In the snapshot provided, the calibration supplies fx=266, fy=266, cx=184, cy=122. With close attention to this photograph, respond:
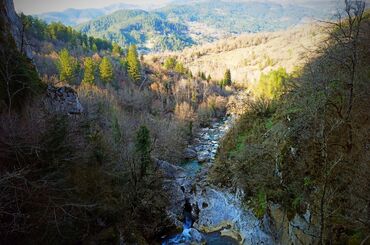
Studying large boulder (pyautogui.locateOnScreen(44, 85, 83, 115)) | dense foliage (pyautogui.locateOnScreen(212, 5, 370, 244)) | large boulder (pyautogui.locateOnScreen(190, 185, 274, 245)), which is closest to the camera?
dense foliage (pyautogui.locateOnScreen(212, 5, 370, 244))

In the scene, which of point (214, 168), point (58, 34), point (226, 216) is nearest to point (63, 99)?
point (214, 168)

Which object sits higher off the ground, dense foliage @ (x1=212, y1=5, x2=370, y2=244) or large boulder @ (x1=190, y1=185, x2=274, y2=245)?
dense foliage @ (x1=212, y1=5, x2=370, y2=244)

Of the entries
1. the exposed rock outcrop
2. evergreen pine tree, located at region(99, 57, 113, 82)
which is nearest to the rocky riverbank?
the exposed rock outcrop

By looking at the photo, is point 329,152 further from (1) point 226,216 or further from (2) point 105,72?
(2) point 105,72

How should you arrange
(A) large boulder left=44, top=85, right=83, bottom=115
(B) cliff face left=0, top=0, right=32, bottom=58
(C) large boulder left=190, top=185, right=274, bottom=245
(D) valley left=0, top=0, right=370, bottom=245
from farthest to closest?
(A) large boulder left=44, top=85, right=83, bottom=115
(B) cliff face left=0, top=0, right=32, bottom=58
(C) large boulder left=190, top=185, right=274, bottom=245
(D) valley left=0, top=0, right=370, bottom=245

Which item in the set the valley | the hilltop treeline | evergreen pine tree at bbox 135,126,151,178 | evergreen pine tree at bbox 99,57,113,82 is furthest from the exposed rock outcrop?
evergreen pine tree at bbox 99,57,113,82

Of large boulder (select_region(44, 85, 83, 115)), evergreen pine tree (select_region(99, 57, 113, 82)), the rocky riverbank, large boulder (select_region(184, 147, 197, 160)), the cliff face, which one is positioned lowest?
large boulder (select_region(184, 147, 197, 160))

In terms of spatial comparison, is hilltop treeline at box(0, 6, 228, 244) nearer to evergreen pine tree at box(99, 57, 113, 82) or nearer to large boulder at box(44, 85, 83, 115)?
large boulder at box(44, 85, 83, 115)

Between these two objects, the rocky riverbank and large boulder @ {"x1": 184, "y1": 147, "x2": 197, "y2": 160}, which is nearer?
the rocky riverbank

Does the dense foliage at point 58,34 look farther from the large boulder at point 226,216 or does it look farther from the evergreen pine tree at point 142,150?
the large boulder at point 226,216

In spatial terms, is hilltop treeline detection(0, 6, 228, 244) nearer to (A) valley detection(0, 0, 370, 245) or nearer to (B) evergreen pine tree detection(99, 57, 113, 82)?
(A) valley detection(0, 0, 370, 245)

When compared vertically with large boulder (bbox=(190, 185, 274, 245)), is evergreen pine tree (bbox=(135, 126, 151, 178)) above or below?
above
